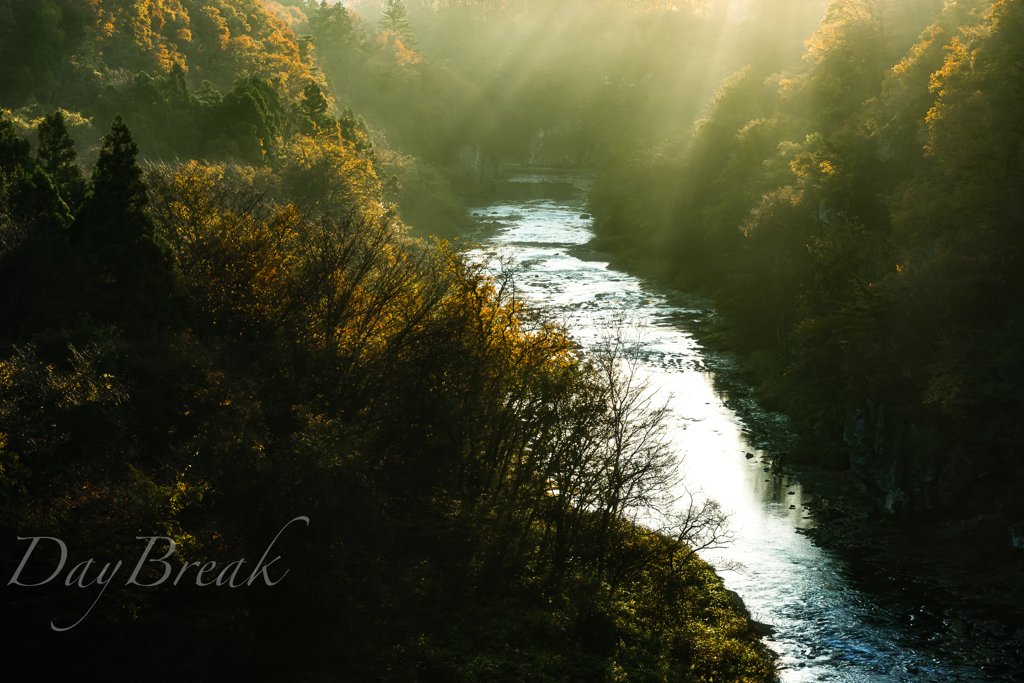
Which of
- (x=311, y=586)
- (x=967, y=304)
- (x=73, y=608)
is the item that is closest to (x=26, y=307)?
(x=73, y=608)

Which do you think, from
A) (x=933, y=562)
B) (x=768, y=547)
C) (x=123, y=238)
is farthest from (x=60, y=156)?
(x=933, y=562)

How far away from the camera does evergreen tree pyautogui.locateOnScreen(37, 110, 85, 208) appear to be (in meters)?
30.0

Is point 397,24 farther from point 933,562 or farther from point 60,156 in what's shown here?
point 933,562

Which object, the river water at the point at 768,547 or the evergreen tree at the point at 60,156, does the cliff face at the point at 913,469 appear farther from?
the evergreen tree at the point at 60,156

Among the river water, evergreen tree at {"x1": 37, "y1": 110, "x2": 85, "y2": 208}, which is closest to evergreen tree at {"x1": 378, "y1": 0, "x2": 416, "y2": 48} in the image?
the river water

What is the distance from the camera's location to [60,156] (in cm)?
3050

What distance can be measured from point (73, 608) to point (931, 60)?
170 feet

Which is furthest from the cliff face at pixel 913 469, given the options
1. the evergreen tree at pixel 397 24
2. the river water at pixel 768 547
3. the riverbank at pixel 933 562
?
the evergreen tree at pixel 397 24

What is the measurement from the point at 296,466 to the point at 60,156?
68.7 ft

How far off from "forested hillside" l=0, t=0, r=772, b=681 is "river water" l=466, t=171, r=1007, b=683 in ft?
5.21

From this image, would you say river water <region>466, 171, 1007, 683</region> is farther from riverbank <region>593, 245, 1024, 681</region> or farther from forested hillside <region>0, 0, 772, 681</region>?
forested hillside <region>0, 0, 772, 681</region>

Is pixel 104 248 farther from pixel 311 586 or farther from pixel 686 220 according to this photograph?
pixel 686 220

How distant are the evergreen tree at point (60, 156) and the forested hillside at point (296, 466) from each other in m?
0.09

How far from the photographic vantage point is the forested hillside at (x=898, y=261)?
32.7m
